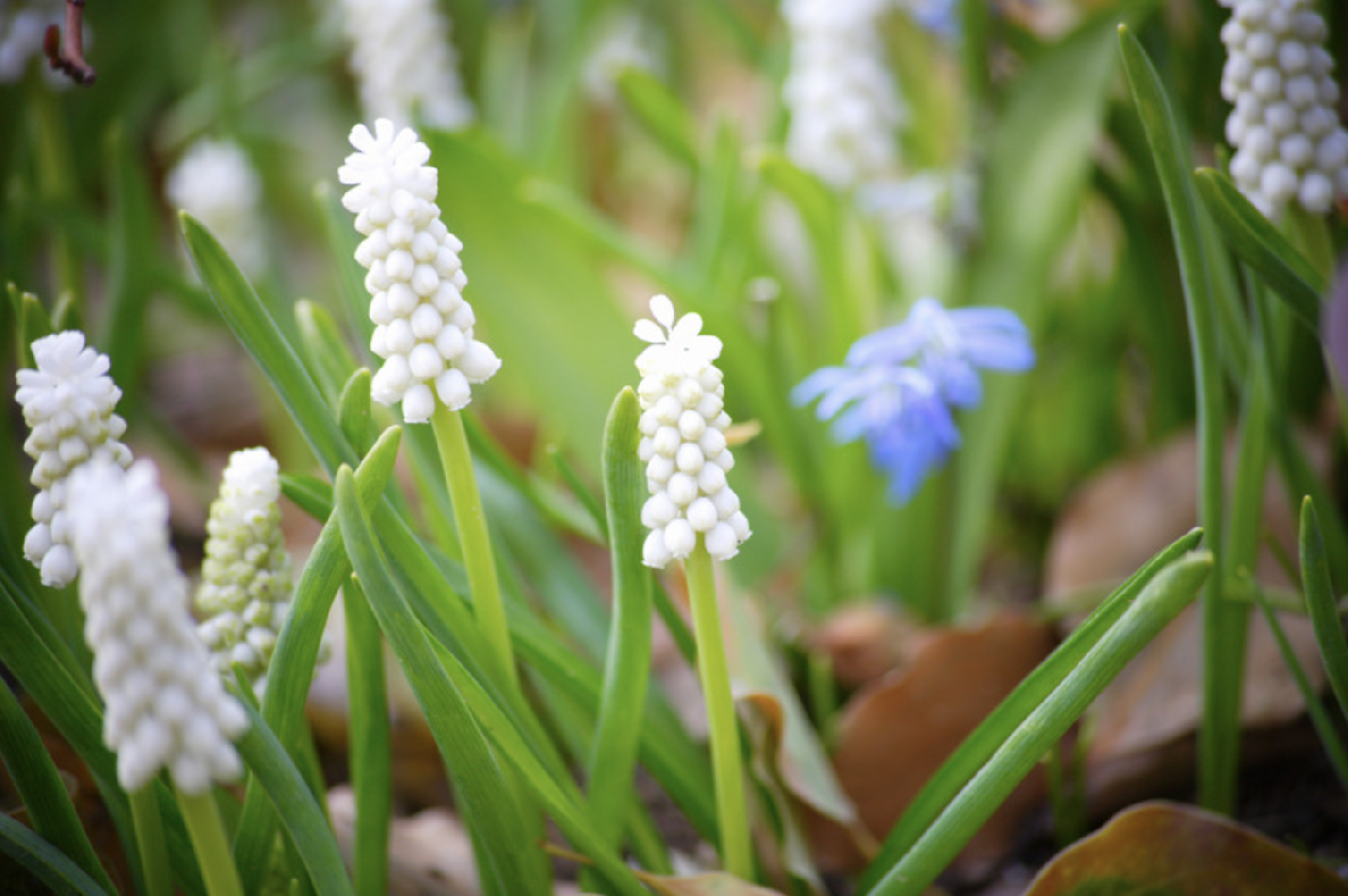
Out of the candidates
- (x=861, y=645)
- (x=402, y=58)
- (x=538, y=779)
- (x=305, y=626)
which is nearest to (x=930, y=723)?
(x=861, y=645)

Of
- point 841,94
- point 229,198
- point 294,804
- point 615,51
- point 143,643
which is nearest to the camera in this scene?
point 143,643

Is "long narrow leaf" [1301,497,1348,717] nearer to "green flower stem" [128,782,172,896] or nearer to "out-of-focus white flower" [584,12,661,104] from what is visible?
"green flower stem" [128,782,172,896]

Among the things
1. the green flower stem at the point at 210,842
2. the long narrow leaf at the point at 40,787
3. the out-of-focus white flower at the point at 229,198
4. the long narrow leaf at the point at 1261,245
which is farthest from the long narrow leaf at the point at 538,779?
the out-of-focus white flower at the point at 229,198

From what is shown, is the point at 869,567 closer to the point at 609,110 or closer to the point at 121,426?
the point at 121,426

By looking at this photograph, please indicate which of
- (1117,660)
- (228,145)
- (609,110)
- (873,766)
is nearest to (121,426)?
(1117,660)

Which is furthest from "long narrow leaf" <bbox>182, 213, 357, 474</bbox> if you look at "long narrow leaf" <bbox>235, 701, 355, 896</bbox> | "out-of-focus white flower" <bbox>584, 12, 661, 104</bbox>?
"out-of-focus white flower" <bbox>584, 12, 661, 104</bbox>

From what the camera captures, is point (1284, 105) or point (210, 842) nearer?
point (210, 842)

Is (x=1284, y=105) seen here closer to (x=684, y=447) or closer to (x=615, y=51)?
(x=684, y=447)
